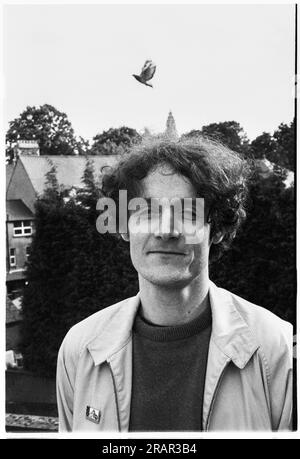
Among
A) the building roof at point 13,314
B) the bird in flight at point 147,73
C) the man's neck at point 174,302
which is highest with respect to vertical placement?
the bird in flight at point 147,73

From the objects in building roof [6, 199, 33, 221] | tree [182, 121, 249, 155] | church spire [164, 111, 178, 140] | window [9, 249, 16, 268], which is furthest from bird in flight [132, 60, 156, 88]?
window [9, 249, 16, 268]

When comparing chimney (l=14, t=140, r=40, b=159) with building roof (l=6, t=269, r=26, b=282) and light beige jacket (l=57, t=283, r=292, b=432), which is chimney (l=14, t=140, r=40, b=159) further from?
light beige jacket (l=57, t=283, r=292, b=432)

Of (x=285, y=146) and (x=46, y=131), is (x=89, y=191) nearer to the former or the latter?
(x=46, y=131)

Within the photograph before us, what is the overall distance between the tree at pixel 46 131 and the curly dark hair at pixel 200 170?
75cm

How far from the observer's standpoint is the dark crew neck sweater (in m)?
1.69

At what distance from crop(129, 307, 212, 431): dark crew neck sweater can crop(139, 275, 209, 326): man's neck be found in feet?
0.09

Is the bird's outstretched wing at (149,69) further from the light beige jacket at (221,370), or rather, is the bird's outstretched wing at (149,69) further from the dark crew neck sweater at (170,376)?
the dark crew neck sweater at (170,376)

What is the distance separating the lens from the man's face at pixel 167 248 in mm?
1701

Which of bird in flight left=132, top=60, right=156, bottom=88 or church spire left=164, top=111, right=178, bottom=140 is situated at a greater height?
bird in flight left=132, top=60, right=156, bottom=88

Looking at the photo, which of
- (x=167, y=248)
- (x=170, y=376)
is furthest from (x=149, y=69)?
(x=170, y=376)

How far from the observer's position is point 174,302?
176cm

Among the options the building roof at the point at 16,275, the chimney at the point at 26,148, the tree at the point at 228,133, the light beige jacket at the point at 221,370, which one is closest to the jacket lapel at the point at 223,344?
the light beige jacket at the point at 221,370

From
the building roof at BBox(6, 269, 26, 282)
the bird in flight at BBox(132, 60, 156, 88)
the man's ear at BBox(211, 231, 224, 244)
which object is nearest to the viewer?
the man's ear at BBox(211, 231, 224, 244)

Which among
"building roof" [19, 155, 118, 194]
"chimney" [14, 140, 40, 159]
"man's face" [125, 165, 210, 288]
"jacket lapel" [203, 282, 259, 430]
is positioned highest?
"chimney" [14, 140, 40, 159]
